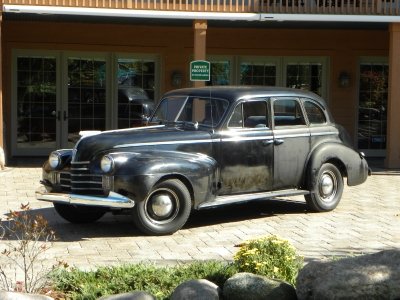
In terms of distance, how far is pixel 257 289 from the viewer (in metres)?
6.09

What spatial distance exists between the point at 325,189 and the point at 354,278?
5.71m

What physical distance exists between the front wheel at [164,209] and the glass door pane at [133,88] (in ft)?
31.7

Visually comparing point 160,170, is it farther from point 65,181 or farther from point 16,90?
point 16,90

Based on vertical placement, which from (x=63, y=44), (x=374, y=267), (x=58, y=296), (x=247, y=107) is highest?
(x=63, y=44)

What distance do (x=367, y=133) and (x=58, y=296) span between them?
14681mm

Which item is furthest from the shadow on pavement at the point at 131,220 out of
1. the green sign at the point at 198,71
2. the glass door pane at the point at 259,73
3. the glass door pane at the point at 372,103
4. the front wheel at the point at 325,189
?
the glass door pane at the point at 372,103

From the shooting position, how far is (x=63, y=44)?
18625 millimetres

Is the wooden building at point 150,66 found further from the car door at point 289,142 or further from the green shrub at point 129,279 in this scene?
the green shrub at point 129,279

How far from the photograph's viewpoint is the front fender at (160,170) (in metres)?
9.13

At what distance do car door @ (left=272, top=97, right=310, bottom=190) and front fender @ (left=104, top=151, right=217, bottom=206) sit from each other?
1115 mm

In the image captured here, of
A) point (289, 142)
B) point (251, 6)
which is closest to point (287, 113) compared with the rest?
point (289, 142)

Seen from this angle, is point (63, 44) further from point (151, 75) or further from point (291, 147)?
point (291, 147)

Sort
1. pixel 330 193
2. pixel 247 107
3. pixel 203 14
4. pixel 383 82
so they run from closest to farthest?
pixel 247 107 < pixel 330 193 < pixel 203 14 < pixel 383 82

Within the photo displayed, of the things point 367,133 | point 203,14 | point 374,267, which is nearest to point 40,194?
point 374,267
